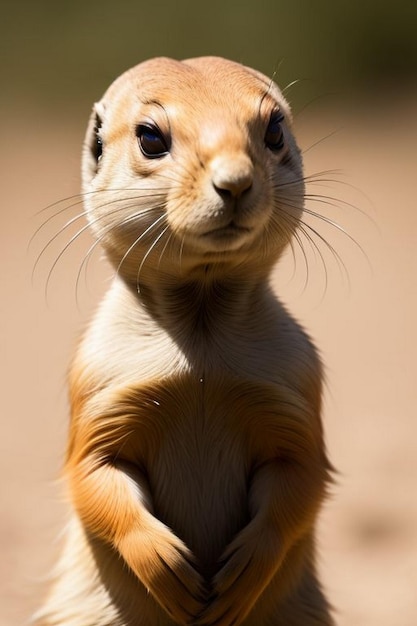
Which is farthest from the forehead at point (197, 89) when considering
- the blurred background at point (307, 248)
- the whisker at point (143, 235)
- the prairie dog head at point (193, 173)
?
the blurred background at point (307, 248)

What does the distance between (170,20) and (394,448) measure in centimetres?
800

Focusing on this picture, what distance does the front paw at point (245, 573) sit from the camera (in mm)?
4246

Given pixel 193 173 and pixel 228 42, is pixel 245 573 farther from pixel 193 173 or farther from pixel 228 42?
pixel 228 42

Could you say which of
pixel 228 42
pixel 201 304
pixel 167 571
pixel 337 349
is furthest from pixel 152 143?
pixel 228 42

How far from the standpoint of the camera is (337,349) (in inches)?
369

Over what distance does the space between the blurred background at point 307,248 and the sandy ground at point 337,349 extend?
2cm

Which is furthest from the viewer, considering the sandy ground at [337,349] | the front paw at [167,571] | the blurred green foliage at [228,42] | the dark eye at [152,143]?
the blurred green foliage at [228,42]

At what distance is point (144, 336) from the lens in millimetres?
4344

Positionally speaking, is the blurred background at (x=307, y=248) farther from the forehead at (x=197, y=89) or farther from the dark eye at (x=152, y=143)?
the dark eye at (x=152, y=143)

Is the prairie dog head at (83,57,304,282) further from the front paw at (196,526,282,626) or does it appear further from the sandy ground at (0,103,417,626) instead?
the front paw at (196,526,282,626)

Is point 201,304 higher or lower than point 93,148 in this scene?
lower

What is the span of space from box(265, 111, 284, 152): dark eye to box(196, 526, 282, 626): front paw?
1252 mm

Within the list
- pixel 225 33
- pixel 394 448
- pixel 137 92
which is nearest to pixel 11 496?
pixel 394 448

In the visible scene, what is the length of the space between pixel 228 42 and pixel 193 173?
10.4 m
